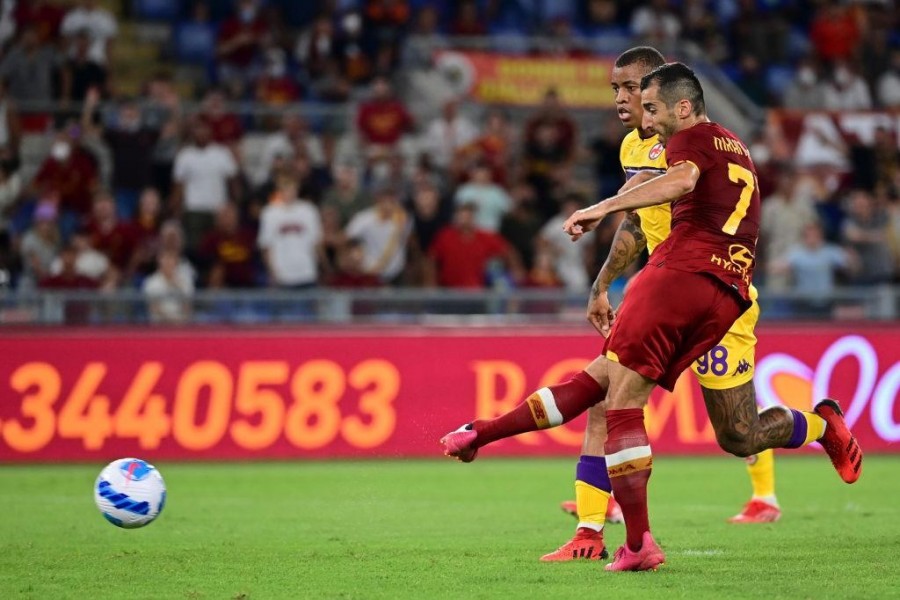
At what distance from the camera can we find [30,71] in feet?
Answer: 63.2

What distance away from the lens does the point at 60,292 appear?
14523mm

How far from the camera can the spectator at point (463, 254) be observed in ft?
55.4

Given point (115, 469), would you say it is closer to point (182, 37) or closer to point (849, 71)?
point (182, 37)

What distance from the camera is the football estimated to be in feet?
27.1

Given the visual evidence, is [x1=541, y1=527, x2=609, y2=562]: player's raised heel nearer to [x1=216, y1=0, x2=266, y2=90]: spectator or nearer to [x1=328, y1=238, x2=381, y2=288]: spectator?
[x1=328, y1=238, x2=381, y2=288]: spectator

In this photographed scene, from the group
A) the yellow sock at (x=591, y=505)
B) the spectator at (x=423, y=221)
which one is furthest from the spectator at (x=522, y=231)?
the yellow sock at (x=591, y=505)

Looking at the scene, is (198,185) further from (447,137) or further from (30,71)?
(447,137)

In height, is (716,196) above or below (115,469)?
above

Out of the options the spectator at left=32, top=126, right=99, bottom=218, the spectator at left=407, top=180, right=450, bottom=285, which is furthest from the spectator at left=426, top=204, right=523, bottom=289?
the spectator at left=32, top=126, right=99, bottom=218

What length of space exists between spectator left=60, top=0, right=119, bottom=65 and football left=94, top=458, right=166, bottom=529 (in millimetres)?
11815

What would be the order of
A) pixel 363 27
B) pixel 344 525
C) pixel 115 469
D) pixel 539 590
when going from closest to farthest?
pixel 539 590 → pixel 115 469 → pixel 344 525 → pixel 363 27

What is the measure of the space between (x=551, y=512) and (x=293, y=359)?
188 inches

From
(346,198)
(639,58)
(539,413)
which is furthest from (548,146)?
(539,413)

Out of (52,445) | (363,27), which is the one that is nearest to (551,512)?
(52,445)
